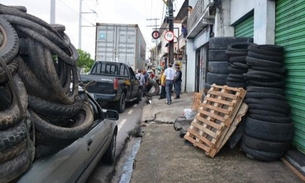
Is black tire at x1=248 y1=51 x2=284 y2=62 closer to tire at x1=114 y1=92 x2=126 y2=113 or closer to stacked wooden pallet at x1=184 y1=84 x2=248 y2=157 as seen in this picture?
stacked wooden pallet at x1=184 y1=84 x2=248 y2=157

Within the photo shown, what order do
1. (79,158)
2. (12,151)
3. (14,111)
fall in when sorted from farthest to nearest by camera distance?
1. (79,158)
2. (14,111)
3. (12,151)

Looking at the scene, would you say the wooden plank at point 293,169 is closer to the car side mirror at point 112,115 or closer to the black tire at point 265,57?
the black tire at point 265,57

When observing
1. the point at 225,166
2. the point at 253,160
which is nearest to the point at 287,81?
the point at 253,160

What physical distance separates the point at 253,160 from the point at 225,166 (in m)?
0.56

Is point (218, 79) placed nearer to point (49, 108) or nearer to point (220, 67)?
point (220, 67)

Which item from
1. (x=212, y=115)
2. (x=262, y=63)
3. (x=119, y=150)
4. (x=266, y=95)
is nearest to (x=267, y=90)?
(x=266, y=95)

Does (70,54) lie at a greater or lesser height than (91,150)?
greater

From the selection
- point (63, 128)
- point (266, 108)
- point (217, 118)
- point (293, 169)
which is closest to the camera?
point (63, 128)

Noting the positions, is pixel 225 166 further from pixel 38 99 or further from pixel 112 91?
pixel 112 91

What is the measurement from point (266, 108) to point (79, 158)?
3.24m

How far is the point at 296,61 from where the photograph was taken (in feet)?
17.6

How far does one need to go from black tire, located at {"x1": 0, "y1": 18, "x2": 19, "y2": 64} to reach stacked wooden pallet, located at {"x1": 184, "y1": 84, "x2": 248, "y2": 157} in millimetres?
3896

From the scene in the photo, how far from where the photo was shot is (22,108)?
7.41 ft

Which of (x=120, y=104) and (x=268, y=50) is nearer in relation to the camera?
(x=268, y=50)
